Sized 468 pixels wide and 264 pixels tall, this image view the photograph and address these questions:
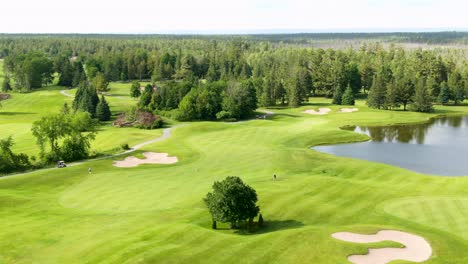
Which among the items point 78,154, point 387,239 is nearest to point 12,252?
Answer: point 387,239

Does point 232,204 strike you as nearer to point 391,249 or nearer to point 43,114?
point 391,249

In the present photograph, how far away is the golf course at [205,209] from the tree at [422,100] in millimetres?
59026

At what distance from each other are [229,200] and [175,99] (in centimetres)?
9087

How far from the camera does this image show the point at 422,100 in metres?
134

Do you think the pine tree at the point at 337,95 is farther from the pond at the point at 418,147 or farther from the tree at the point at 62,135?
the tree at the point at 62,135

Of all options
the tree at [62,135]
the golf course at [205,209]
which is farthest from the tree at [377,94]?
the tree at [62,135]

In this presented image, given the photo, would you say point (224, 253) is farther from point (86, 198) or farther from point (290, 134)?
point (290, 134)

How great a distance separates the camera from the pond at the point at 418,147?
244ft

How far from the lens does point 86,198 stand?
5181cm

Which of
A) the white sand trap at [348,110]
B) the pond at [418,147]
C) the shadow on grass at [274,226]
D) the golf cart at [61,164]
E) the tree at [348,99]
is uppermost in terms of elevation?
the tree at [348,99]

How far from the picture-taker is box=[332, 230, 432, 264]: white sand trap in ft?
103

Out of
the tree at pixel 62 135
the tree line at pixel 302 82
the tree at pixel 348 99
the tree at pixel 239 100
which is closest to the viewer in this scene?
the tree at pixel 62 135

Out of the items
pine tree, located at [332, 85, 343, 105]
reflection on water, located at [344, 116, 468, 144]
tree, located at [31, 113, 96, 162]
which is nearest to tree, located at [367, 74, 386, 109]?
pine tree, located at [332, 85, 343, 105]

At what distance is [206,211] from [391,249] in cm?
1724
